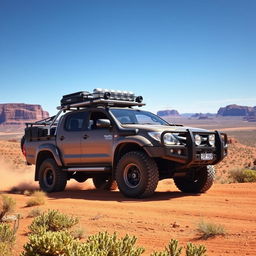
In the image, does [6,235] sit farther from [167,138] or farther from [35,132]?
[35,132]

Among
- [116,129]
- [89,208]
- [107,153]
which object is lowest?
[89,208]

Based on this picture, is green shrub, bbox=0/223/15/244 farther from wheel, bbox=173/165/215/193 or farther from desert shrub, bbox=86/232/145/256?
wheel, bbox=173/165/215/193

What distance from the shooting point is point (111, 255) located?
3344 millimetres

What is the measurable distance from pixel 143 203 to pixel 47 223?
2.39 m

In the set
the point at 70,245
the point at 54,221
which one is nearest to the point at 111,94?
the point at 54,221

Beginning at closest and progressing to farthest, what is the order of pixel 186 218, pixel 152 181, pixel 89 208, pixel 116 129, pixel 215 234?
pixel 215 234
pixel 186 218
pixel 89 208
pixel 152 181
pixel 116 129

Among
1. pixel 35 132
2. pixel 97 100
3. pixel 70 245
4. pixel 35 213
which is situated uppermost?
pixel 97 100

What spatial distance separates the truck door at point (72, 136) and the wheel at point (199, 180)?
2697 mm

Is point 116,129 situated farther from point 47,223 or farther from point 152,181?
point 47,223

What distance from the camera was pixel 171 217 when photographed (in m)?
5.95

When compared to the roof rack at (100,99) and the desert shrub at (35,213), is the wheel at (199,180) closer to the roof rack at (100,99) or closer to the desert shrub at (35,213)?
the roof rack at (100,99)

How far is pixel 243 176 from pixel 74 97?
6401 millimetres

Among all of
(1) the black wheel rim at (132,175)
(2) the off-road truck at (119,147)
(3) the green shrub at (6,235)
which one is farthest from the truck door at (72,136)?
(3) the green shrub at (6,235)

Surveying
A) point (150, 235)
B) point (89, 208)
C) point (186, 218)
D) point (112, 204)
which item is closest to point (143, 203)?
point (112, 204)
